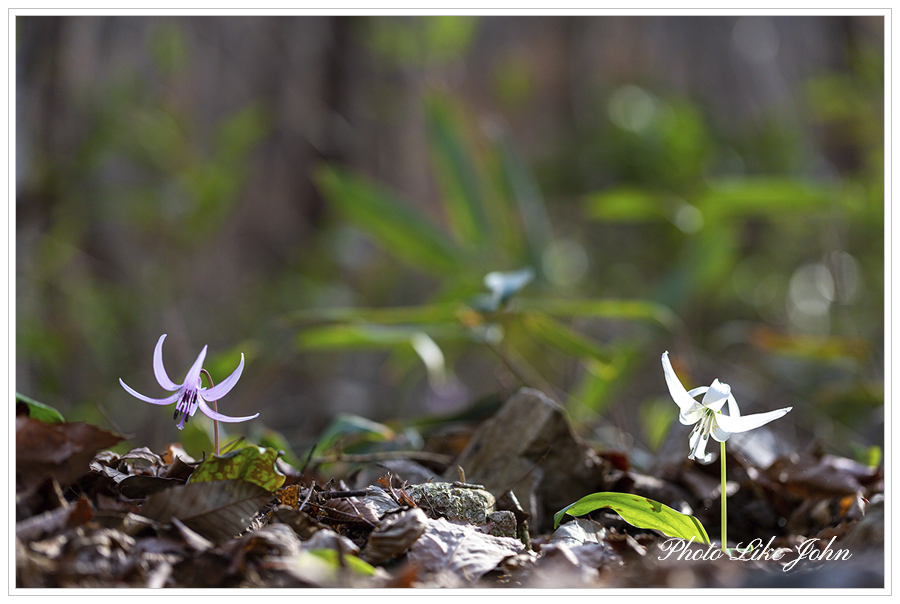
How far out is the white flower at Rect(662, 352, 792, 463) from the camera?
0.57 m

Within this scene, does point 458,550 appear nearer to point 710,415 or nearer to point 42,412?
point 710,415

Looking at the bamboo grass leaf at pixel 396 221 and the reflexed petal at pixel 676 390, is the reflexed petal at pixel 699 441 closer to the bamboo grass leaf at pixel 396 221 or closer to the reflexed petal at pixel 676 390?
the reflexed petal at pixel 676 390

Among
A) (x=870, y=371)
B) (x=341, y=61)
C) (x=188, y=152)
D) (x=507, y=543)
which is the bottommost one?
(x=870, y=371)

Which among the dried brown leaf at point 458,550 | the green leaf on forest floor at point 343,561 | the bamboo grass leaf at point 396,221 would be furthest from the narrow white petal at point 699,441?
the bamboo grass leaf at point 396,221

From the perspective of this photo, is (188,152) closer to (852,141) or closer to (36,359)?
(36,359)

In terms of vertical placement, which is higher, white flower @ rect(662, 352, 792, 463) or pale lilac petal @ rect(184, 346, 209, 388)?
pale lilac petal @ rect(184, 346, 209, 388)

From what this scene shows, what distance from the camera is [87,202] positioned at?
203 centimetres

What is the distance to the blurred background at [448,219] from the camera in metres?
1.61

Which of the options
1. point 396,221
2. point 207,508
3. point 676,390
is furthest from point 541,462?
point 396,221

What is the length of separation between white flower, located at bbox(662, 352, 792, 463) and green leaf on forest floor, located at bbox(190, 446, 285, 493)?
0.35 m

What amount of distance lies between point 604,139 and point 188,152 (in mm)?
1867

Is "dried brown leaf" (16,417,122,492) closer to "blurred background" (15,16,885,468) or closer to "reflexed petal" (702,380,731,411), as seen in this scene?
"blurred background" (15,16,885,468)

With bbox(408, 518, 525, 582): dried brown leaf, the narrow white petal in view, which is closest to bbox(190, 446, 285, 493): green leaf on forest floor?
bbox(408, 518, 525, 582): dried brown leaf

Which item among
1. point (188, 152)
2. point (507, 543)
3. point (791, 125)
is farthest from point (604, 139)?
point (507, 543)
